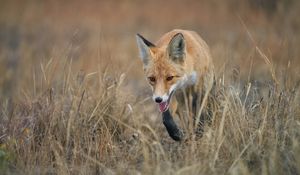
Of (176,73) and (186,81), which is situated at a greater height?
(176,73)

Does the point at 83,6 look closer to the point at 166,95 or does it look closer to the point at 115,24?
the point at 115,24

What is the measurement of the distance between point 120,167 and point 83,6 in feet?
40.7

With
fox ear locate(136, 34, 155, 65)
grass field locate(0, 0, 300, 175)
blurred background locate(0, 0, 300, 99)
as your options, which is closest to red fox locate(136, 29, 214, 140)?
fox ear locate(136, 34, 155, 65)

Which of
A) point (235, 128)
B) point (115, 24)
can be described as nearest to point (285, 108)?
point (235, 128)

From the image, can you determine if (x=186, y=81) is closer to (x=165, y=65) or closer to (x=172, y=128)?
(x=165, y=65)

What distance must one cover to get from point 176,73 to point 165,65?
160 mm

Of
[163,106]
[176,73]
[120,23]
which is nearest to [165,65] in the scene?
[176,73]

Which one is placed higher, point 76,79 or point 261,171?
point 76,79

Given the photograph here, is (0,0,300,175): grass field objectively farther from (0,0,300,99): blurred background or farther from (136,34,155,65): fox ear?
(0,0,300,99): blurred background

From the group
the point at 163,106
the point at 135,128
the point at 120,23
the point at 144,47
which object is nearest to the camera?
the point at 163,106

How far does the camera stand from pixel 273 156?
4984 mm

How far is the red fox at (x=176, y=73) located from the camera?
6316 mm

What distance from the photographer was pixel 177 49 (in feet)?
21.4

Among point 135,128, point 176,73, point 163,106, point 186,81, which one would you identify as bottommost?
point 135,128
